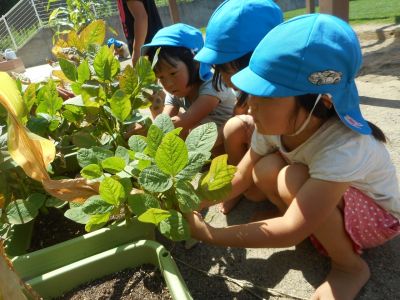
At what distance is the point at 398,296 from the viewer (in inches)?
37.1

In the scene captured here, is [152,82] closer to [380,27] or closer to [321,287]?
[321,287]

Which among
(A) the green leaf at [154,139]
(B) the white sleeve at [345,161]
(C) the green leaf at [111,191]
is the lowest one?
(B) the white sleeve at [345,161]

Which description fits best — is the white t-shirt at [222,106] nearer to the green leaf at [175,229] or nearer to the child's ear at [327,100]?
the child's ear at [327,100]

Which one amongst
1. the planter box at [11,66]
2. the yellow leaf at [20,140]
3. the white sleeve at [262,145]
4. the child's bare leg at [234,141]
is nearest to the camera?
the yellow leaf at [20,140]

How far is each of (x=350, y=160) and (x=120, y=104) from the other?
574 millimetres

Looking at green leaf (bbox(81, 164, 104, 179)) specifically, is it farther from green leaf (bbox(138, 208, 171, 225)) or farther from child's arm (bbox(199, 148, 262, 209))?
child's arm (bbox(199, 148, 262, 209))

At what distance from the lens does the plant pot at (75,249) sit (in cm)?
84

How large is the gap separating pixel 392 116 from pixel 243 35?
1.07m

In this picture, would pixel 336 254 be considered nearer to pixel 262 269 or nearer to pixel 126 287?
pixel 262 269

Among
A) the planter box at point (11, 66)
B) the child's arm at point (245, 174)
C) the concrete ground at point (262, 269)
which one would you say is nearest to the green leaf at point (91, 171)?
the concrete ground at point (262, 269)

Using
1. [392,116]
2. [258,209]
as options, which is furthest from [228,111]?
[392,116]

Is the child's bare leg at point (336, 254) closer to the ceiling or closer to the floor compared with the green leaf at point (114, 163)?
closer to the floor

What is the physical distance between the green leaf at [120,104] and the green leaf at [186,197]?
292 mm

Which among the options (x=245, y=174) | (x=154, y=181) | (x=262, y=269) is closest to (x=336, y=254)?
(x=262, y=269)
